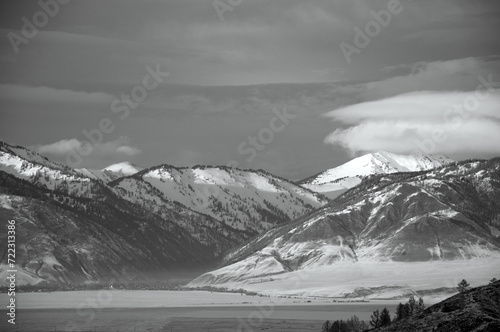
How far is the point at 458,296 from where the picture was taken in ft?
214

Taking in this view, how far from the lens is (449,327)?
2403 inches

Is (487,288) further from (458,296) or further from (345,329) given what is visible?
(345,329)

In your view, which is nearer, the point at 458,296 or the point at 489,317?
the point at 489,317

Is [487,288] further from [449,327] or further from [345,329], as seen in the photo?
[345,329]

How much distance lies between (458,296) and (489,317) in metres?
4.62

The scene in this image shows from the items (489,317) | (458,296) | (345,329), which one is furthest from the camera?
(345,329)

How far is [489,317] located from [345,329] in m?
134

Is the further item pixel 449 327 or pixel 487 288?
pixel 487 288

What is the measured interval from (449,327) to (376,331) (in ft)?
24.8

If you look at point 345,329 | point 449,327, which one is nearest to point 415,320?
point 449,327

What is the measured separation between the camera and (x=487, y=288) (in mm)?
66375

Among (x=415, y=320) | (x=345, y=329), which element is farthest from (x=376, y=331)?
(x=345, y=329)

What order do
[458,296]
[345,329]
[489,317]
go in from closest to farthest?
[489,317] < [458,296] < [345,329]

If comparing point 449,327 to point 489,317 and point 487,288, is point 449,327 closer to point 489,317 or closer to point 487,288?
point 489,317
